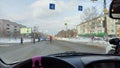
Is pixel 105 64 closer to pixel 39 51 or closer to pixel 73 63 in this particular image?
pixel 73 63

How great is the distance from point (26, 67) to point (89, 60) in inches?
19.3

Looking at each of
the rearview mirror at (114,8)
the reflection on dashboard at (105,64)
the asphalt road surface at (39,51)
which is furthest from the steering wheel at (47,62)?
the asphalt road surface at (39,51)

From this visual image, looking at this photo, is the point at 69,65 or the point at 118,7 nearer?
the point at 69,65

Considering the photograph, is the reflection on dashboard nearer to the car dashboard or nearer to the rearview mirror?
the car dashboard

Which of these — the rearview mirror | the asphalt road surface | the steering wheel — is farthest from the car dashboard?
the asphalt road surface

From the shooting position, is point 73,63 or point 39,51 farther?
point 39,51

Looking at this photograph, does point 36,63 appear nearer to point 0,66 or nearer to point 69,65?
point 69,65

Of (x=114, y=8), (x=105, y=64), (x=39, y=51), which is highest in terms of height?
(x=114, y=8)

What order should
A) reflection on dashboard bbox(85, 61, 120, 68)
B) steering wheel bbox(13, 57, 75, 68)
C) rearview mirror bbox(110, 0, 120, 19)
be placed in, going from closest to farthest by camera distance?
steering wheel bbox(13, 57, 75, 68), reflection on dashboard bbox(85, 61, 120, 68), rearview mirror bbox(110, 0, 120, 19)

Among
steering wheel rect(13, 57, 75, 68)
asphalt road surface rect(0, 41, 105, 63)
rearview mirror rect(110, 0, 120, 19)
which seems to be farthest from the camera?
asphalt road surface rect(0, 41, 105, 63)

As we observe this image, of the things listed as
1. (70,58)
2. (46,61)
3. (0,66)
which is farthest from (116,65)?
(0,66)

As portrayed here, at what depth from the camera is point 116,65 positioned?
2764 mm

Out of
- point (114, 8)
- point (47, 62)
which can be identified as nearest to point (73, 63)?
point (47, 62)

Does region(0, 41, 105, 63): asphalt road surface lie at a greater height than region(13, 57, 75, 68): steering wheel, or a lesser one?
lesser
